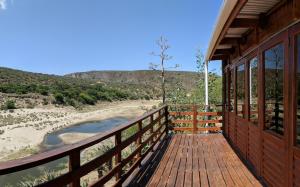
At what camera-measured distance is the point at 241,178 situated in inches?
198

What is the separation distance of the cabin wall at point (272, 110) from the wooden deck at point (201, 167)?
0.86 feet

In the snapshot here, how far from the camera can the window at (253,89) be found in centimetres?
523

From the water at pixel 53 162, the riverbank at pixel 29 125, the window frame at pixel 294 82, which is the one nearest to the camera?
the window frame at pixel 294 82

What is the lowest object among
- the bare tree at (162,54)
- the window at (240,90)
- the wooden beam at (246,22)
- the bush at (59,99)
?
the bush at (59,99)

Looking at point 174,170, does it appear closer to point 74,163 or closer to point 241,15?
point 241,15

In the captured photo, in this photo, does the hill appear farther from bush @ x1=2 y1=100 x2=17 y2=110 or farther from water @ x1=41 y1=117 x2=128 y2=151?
water @ x1=41 y1=117 x2=128 y2=151

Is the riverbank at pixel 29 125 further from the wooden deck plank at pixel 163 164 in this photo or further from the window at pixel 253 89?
the window at pixel 253 89

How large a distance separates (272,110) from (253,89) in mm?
1168

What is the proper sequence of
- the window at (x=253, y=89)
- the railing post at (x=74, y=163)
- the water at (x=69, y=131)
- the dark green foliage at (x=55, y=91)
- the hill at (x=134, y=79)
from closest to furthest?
the railing post at (x=74, y=163)
the window at (x=253, y=89)
the water at (x=69, y=131)
the dark green foliage at (x=55, y=91)
the hill at (x=134, y=79)

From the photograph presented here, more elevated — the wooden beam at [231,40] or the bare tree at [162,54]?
the bare tree at [162,54]

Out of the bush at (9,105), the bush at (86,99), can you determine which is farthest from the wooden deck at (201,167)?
the bush at (86,99)

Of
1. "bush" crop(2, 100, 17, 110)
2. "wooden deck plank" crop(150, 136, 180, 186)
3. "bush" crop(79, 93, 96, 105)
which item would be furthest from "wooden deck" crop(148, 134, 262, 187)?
"bush" crop(79, 93, 96, 105)

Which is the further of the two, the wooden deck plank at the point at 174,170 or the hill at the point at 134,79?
the hill at the point at 134,79

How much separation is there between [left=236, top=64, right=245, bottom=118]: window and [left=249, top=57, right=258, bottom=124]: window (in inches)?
24.8
